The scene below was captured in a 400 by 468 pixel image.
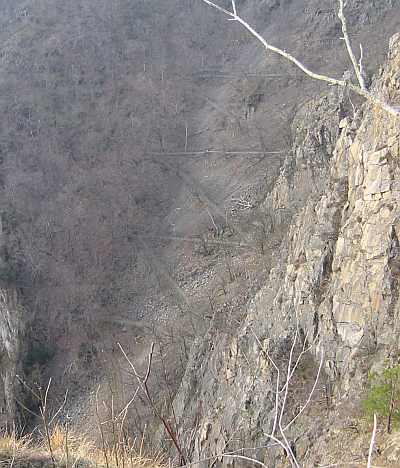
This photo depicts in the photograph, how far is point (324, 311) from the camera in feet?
33.0

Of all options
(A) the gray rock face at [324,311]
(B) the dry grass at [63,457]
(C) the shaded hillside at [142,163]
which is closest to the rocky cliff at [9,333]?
(C) the shaded hillside at [142,163]

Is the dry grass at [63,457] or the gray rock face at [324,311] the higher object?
the dry grass at [63,457]

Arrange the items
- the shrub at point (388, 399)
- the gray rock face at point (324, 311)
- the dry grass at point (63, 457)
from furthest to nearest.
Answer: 1. the gray rock face at point (324, 311)
2. the shrub at point (388, 399)
3. the dry grass at point (63, 457)

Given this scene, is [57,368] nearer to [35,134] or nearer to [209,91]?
[35,134]

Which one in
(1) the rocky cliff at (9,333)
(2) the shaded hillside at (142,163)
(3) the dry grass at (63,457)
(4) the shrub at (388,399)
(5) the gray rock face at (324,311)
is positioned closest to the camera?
(3) the dry grass at (63,457)

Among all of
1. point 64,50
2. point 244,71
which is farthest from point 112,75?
point 244,71

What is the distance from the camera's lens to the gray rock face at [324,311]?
8.55m

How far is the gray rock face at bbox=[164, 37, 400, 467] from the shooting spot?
8555 mm

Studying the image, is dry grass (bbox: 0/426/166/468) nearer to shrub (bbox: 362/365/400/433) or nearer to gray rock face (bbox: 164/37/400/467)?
shrub (bbox: 362/365/400/433)

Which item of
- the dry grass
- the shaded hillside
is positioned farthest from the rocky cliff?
the dry grass

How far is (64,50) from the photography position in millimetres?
36906

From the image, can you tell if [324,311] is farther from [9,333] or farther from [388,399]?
[9,333]

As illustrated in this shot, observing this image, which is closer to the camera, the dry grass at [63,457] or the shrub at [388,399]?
the dry grass at [63,457]

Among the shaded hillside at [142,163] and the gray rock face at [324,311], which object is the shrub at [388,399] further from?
the shaded hillside at [142,163]
